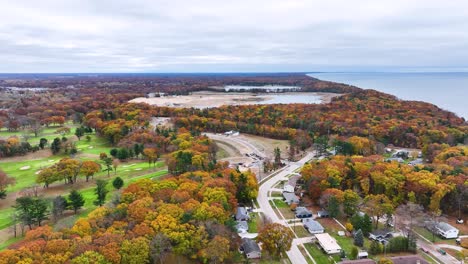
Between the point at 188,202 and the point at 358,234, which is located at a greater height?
the point at 188,202

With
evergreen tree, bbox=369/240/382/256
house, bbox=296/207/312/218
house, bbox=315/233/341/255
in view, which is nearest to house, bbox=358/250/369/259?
evergreen tree, bbox=369/240/382/256

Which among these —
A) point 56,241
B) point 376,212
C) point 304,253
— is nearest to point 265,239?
point 304,253

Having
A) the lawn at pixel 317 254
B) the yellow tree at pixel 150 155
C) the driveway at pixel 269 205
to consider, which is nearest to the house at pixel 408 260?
the lawn at pixel 317 254

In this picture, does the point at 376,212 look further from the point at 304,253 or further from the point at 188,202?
the point at 188,202

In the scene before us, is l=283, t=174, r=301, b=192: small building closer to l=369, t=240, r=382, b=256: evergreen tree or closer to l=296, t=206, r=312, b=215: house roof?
l=296, t=206, r=312, b=215: house roof

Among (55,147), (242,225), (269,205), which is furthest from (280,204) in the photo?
(55,147)

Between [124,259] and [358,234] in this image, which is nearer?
[124,259]

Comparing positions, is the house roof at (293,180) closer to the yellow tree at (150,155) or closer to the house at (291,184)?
the house at (291,184)
